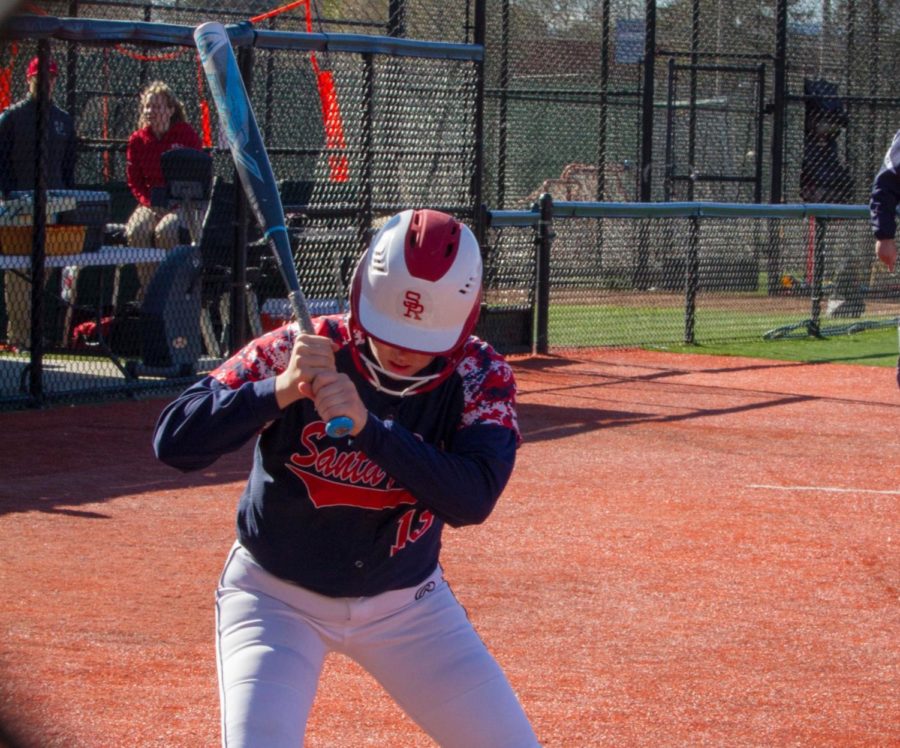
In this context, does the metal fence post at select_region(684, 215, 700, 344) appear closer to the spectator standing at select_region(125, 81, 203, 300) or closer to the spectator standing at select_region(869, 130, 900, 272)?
the spectator standing at select_region(125, 81, 203, 300)

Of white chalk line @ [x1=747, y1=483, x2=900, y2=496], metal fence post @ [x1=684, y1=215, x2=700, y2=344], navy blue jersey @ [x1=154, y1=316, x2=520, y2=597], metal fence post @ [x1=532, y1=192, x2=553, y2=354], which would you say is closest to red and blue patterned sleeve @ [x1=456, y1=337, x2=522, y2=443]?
navy blue jersey @ [x1=154, y1=316, x2=520, y2=597]

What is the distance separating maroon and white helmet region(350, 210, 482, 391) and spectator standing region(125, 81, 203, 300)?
7.64m

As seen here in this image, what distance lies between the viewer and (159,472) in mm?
7277

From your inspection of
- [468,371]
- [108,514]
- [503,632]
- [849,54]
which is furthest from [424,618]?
[849,54]

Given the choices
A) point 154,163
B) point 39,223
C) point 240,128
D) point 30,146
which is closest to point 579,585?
point 240,128

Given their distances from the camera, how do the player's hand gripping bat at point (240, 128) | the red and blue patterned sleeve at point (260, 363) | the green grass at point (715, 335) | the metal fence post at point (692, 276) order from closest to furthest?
the red and blue patterned sleeve at point (260, 363)
the player's hand gripping bat at point (240, 128)
the green grass at point (715, 335)
the metal fence post at point (692, 276)

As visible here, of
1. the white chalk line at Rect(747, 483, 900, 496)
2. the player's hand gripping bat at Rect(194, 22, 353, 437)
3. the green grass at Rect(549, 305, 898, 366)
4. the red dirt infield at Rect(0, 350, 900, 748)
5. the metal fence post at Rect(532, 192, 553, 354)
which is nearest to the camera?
the player's hand gripping bat at Rect(194, 22, 353, 437)

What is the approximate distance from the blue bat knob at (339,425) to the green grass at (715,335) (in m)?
10.4

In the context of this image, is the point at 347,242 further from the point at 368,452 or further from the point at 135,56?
the point at 368,452

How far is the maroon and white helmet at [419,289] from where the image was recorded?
8.99 feet

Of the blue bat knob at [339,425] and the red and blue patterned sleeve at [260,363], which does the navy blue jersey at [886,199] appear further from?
the blue bat knob at [339,425]

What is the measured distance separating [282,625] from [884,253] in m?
5.12

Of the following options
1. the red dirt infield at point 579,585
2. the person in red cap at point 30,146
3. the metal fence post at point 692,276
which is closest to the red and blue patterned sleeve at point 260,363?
the red dirt infield at point 579,585

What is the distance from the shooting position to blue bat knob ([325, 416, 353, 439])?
2562 mm
